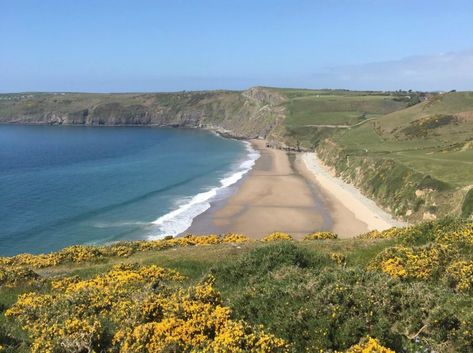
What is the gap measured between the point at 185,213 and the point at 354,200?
27.0m

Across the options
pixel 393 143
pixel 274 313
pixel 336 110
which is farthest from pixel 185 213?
pixel 336 110

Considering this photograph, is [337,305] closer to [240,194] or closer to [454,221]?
[454,221]

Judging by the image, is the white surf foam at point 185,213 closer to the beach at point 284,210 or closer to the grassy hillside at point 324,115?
the beach at point 284,210

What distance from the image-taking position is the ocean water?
175ft

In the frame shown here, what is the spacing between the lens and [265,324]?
437 inches

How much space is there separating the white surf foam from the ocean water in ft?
0.39

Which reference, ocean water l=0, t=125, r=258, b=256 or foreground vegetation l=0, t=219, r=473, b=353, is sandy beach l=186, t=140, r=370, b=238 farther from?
foreground vegetation l=0, t=219, r=473, b=353

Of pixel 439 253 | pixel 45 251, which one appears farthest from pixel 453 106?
pixel 439 253

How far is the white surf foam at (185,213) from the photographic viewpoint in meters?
53.2

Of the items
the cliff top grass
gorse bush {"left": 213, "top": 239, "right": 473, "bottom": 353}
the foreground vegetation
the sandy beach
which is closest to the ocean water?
the sandy beach

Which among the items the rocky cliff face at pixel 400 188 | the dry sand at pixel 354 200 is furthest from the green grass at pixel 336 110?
the rocky cliff face at pixel 400 188

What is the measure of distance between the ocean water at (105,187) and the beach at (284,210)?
3590 millimetres

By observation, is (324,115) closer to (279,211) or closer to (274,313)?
(279,211)

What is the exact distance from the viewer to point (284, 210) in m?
65.0
